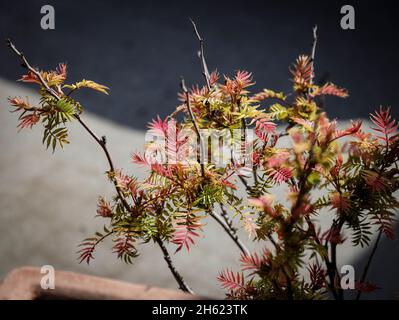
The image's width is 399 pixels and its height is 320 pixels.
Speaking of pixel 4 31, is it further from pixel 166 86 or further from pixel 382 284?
pixel 382 284

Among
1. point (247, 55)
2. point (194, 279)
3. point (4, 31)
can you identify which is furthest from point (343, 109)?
point (4, 31)

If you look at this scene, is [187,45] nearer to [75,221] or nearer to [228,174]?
[75,221]

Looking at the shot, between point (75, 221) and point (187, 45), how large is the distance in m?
1.74

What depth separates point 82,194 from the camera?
1807 mm

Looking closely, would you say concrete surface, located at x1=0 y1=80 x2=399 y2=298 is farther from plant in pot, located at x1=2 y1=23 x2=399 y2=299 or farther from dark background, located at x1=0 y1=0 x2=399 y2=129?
plant in pot, located at x1=2 y1=23 x2=399 y2=299

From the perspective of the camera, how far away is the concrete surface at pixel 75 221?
1479mm

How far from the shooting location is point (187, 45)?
9.32ft

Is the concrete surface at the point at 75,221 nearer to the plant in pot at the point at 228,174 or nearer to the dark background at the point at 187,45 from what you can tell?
the dark background at the point at 187,45

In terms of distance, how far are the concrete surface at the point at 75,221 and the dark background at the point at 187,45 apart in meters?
0.40

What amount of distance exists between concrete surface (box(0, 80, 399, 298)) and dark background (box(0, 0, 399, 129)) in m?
0.40

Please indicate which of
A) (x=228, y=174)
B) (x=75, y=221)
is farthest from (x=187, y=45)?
(x=228, y=174)

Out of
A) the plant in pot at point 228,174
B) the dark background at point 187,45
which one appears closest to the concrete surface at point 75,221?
the dark background at point 187,45

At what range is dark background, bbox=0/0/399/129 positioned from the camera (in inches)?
93.0
